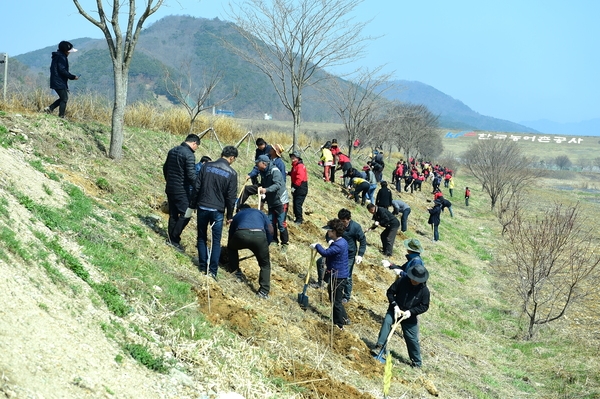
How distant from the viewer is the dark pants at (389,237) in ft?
49.0

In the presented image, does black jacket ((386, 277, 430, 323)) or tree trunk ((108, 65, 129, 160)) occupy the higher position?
tree trunk ((108, 65, 129, 160))

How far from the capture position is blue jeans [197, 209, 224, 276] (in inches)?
308

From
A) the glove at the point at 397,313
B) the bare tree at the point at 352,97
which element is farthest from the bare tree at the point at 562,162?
the glove at the point at 397,313

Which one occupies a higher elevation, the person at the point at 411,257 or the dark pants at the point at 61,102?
the dark pants at the point at 61,102

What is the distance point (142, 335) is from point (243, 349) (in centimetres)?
109

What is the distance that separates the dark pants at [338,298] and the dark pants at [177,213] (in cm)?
242

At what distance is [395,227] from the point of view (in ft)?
49.1

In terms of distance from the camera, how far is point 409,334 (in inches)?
322

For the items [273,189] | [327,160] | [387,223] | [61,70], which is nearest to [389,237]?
[387,223]

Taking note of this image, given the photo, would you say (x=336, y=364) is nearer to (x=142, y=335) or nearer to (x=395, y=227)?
(x=142, y=335)

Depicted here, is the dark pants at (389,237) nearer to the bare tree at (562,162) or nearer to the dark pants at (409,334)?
the dark pants at (409,334)

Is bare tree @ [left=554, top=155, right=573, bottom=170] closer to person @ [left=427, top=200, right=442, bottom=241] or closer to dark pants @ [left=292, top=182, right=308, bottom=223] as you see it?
person @ [left=427, top=200, right=442, bottom=241]

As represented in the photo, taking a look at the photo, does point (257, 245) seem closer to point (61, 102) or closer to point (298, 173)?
point (298, 173)

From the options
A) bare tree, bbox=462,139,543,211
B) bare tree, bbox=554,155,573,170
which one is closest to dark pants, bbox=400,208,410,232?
bare tree, bbox=462,139,543,211
